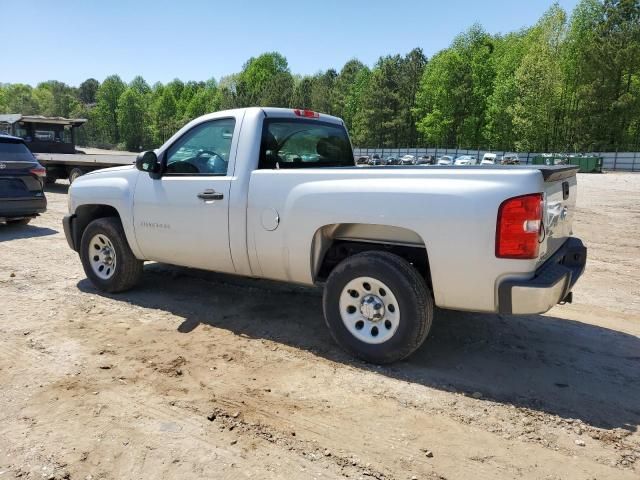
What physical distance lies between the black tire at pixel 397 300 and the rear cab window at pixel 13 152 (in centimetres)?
812

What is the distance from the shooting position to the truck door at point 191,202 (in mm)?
4656

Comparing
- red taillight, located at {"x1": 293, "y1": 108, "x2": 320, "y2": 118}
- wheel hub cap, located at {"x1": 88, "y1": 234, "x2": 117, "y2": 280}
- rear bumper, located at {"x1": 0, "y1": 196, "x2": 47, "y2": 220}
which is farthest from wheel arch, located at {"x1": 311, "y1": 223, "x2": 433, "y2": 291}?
rear bumper, located at {"x1": 0, "y1": 196, "x2": 47, "y2": 220}

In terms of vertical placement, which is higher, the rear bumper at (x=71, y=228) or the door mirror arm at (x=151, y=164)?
the door mirror arm at (x=151, y=164)

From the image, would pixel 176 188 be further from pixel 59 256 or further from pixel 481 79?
pixel 481 79

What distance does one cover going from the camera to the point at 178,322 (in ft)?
16.1

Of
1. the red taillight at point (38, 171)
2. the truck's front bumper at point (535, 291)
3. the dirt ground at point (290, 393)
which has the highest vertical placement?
the red taillight at point (38, 171)

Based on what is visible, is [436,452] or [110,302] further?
[110,302]

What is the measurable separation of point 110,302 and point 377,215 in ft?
11.1

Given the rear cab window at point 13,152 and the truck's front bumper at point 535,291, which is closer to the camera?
the truck's front bumper at point 535,291

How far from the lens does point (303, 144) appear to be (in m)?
5.05

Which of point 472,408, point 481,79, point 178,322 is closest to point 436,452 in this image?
point 472,408

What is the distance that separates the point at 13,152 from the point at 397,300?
29.2 feet

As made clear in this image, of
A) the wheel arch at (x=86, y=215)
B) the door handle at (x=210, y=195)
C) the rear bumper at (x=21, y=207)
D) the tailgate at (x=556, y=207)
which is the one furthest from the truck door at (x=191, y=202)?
the rear bumper at (x=21, y=207)

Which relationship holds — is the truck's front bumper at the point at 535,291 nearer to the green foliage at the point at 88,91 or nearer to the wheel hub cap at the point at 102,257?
the wheel hub cap at the point at 102,257
